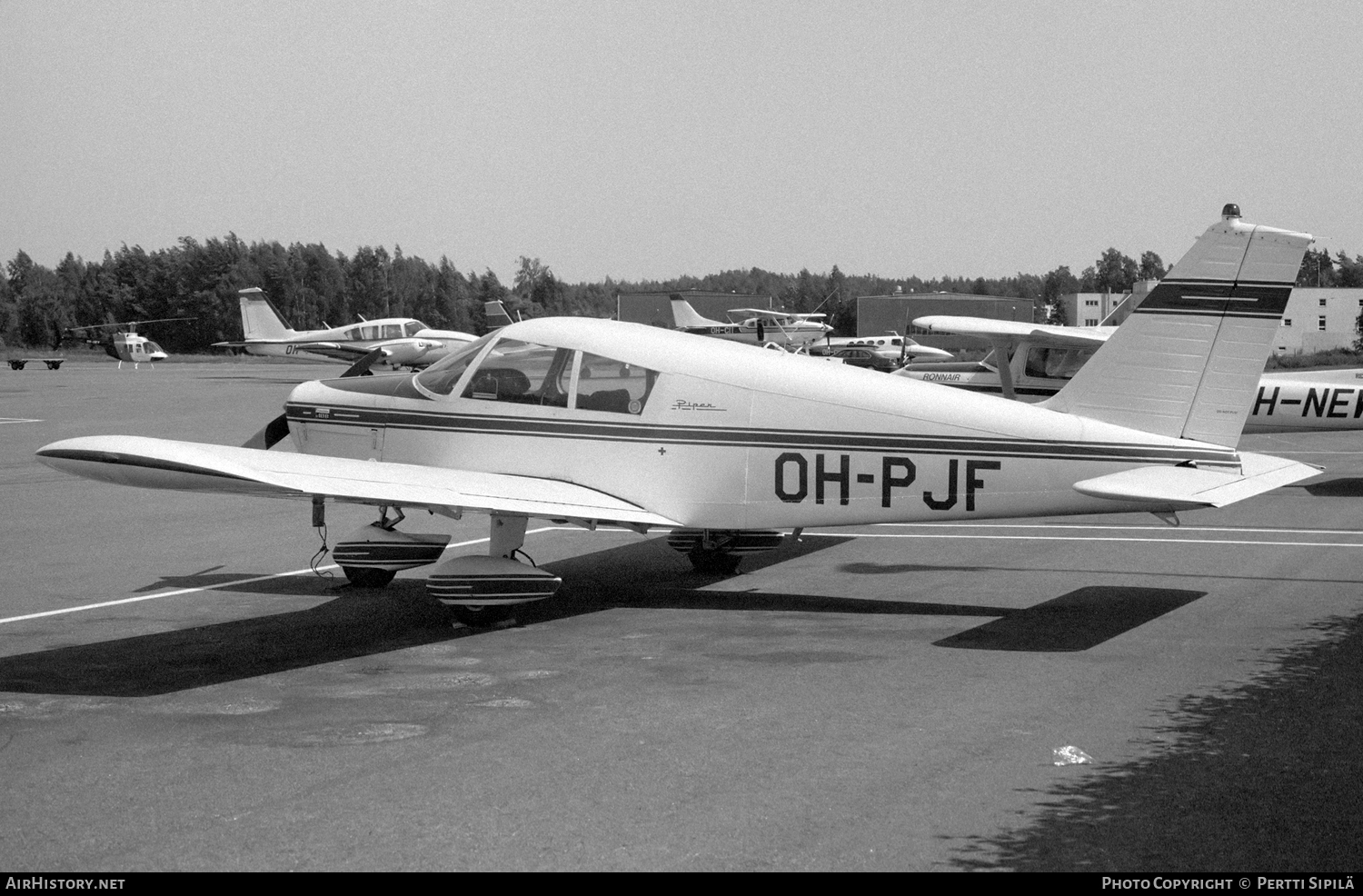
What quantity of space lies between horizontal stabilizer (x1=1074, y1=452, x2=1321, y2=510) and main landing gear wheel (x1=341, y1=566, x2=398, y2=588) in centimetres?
595

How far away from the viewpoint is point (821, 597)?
35.4 ft

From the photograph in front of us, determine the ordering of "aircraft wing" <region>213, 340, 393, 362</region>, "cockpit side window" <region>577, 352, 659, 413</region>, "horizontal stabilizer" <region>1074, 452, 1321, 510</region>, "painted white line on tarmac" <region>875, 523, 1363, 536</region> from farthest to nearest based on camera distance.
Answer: "aircraft wing" <region>213, 340, 393, 362</region> < "painted white line on tarmac" <region>875, 523, 1363, 536</region> < "cockpit side window" <region>577, 352, 659, 413</region> < "horizontal stabilizer" <region>1074, 452, 1321, 510</region>

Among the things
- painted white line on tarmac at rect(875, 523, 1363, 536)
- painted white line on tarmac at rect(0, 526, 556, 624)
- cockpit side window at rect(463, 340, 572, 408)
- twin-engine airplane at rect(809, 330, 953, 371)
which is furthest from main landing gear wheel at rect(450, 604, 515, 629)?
twin-engine airplane at rect(809, 330, 953, 371)

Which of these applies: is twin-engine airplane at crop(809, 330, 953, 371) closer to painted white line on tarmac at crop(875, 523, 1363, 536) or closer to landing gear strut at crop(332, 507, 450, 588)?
painted white line on tarmac at crop(875, 523, 1363, 536)

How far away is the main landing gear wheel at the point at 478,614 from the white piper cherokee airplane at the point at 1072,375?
10.7 m

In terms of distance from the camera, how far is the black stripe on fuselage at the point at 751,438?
30.8 ft

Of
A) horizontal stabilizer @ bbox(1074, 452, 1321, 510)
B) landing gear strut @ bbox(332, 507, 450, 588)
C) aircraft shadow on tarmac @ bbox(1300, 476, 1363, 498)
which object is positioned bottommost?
aircraft shadow on tarmac @ bbox(1300, 476, 1363, 498)

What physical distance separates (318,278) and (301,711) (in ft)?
447

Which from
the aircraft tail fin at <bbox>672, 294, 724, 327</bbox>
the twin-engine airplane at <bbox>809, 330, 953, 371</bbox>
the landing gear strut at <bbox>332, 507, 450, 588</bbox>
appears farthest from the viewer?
the aircraft tail fin at <bbox>672, 294, 724, 327</bbox>

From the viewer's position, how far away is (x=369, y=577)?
37.7ft

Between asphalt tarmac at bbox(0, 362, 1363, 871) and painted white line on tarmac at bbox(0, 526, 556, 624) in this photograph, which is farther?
painted white line on tarmac at bbox(0, 526, 556, 624)

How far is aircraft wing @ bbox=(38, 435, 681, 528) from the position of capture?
8.05 m
